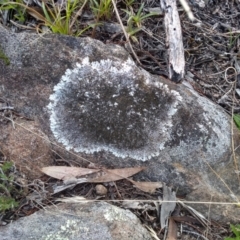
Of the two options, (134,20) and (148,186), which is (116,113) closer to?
(148,186)

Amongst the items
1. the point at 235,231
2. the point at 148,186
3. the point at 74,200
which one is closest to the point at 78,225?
the point at 74,200

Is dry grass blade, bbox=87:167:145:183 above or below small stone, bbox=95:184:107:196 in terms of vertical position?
above

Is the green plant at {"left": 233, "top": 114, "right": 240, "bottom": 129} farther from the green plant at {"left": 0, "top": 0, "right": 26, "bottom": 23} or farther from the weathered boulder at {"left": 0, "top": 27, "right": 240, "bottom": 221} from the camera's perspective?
the green plant at {"left": 0, "top": 0, "right": 26, "bottom": 23}

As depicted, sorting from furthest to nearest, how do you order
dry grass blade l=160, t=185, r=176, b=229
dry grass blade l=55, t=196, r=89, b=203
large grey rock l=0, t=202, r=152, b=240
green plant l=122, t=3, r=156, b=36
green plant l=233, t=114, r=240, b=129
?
green plant l=122, t=3, r=156, b=36 < green plant l=233, t=114, r=240, b=129 < dry grass blade l=160, t=185, r=176, b=229 < dry grass blade l=55, t=196, r=89, b=203 < large grey rock l=0, t=202, r=152, b=240

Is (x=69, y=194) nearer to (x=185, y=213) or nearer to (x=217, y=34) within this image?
(x=185, y=213)

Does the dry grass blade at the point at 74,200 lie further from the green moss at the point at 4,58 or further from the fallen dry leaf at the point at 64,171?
the green moss at the point at 4,58

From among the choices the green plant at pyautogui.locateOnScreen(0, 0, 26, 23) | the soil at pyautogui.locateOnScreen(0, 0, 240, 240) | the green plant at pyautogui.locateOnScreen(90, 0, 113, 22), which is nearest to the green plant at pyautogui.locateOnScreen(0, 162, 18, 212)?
the soil at pyautogui.locateOnScreen(0, 0, 240, 240)
